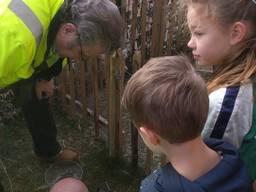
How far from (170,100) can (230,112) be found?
11.4 inches

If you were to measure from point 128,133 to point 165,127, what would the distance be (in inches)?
84.2

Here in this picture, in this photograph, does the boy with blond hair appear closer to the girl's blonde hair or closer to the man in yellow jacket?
the girl's blonde hair

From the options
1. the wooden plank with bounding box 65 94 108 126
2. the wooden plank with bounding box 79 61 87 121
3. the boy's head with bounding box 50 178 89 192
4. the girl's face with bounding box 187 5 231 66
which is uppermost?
the girl's face with bounding box 187 5 231 66

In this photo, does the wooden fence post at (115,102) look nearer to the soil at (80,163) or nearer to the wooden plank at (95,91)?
the soil at (80,163)

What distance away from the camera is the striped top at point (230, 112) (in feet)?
5.16

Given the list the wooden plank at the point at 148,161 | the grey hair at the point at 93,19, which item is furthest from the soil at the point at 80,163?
the grey hair at the point at 93,19

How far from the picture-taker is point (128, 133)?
3.56 meters

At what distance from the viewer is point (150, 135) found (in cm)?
150

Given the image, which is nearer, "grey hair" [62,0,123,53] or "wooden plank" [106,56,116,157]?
"grey hair" [62,0,123,53]

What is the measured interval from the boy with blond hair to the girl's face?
8.0 inches

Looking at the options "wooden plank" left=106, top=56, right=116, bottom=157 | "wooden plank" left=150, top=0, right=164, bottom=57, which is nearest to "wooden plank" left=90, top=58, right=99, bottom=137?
"wooden plank" left=106, top=56, right=116, bottom=157

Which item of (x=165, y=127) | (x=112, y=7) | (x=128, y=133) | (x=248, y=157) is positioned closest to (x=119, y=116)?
(x=128, y=133)

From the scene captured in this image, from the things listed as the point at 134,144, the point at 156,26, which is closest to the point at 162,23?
the point at 156,26

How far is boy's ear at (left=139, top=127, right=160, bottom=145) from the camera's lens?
58.6 inches
